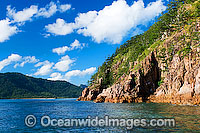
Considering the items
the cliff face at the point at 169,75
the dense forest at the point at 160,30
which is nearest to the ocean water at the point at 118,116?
the cliff face at the point at 169,75

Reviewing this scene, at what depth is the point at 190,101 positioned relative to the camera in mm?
53625

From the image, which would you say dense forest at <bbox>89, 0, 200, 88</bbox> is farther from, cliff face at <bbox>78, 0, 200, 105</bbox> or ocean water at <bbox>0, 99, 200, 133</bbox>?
ocean water at <bbox>0, 99, 200, 133</bbox>

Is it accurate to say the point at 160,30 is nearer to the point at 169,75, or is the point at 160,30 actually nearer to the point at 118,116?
the point at 169,75

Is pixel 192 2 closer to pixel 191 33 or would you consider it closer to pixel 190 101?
pixel 191 33

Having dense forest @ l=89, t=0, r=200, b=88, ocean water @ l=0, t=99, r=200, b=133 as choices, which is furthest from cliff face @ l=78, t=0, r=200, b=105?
ocean water @ l=0, t=99, r=200, b=133

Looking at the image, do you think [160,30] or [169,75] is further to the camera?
[160,30]

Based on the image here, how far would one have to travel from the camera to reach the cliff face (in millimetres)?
58250

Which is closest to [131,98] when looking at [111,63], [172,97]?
[172,97]

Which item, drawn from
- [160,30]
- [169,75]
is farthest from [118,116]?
[160,30]

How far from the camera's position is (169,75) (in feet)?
247

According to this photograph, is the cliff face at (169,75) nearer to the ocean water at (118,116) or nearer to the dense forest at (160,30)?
the dense forest at (160,30)

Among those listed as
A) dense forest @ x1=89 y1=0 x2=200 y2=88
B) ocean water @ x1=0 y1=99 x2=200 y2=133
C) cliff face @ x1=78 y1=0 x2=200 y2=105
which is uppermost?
dense forest @ x1=89 y1=0 x2=200 y2=88

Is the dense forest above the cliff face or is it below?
above

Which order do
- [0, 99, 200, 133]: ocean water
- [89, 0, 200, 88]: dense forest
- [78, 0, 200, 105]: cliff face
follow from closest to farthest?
[0, 99, 200, 133]: ocean water, [78, 0, 200, 105]: cliff face, [89, 0, 200, 88]: dense forest
